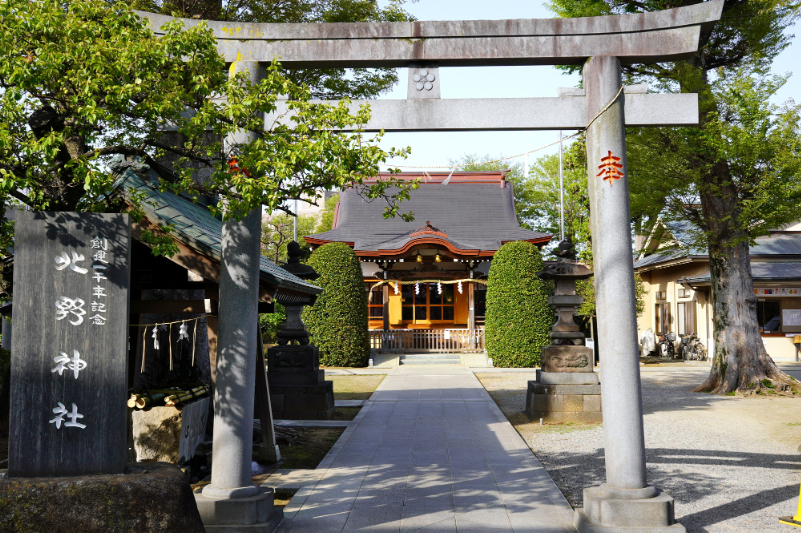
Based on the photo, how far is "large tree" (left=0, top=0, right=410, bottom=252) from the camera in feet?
12.9

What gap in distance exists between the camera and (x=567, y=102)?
215 inches

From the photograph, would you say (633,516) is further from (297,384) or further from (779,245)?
(779,245)

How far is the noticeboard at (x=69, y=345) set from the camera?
4.14m

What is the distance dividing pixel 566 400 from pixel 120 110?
30.0 ft

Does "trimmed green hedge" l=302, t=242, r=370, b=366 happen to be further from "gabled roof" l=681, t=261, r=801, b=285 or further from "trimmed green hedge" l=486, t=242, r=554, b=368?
"gabled roof" l=681, t=261, r=801, b=285

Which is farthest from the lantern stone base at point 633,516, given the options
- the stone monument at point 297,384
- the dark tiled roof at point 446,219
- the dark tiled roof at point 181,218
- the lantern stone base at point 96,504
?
the dark tiled roof at point 446,219

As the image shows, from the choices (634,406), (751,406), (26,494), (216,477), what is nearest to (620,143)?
(634,406)

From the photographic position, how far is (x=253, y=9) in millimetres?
12336

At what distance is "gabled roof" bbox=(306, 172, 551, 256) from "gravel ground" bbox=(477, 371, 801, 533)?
9371 millimetres

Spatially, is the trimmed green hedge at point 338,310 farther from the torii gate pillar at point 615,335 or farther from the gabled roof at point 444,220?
the torii gate pillar at point 615,335

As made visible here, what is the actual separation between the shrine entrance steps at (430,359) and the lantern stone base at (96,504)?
663 inches

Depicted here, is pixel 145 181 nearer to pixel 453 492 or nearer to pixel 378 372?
pixel 453 492

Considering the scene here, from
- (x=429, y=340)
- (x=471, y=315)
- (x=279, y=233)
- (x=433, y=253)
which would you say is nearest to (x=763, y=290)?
(x=471, y=315)

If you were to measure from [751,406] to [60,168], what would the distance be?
1251 centimetres
